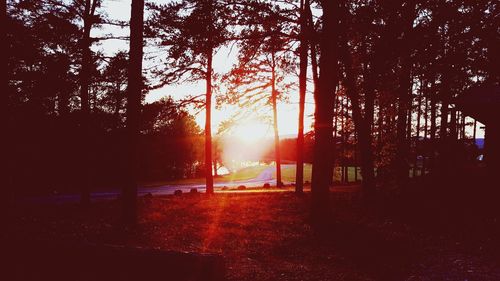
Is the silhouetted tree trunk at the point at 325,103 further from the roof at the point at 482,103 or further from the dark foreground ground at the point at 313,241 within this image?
the roof at the point at 482,103

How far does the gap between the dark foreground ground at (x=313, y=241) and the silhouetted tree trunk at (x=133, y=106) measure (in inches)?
29.2

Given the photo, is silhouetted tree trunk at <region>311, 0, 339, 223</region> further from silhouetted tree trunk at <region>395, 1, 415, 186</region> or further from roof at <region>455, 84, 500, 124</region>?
roof at <region>455, 84, 500, 124</region>

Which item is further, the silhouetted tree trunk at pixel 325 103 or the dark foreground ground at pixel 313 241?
the silhouetted tree trunk at pixel 325 103

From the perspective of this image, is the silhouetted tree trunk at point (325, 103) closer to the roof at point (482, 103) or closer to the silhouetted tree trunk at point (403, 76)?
the silhouetted tree trunk at point (403, 76)

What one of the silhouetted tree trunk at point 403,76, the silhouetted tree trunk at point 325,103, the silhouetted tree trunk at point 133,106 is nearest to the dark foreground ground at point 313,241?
the silhouetted tree trunk at point 133,106

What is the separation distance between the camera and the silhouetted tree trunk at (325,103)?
10312 millimetres

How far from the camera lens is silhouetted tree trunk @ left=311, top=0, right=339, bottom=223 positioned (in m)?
10.3

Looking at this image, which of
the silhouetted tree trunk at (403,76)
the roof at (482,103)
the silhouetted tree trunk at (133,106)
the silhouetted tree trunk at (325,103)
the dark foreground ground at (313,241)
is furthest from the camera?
the roof at (482,103)

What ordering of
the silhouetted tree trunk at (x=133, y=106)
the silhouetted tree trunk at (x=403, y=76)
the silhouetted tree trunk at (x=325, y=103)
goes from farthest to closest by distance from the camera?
the silhouetted tree trunk at (x=403, y=76) → the silhouetted tree trunk at (x=325, y=103) → the silhouetted tree trunk at (x=133, y=106)

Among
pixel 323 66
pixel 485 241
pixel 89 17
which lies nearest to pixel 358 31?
pixel 323 66

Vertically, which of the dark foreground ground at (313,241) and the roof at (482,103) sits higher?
the roof at (482,103)

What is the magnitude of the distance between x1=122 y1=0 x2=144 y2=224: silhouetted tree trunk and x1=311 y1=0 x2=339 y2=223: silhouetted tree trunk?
200 inches

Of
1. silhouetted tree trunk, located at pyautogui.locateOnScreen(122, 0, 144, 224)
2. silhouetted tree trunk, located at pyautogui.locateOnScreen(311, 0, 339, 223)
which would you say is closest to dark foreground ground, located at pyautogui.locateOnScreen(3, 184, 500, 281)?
silhouetted tree trunk, located at pyautogui.locateOnScreen(122, 0, 144, 224)

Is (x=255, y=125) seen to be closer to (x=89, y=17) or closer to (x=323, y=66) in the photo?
(x=89, y=17)
